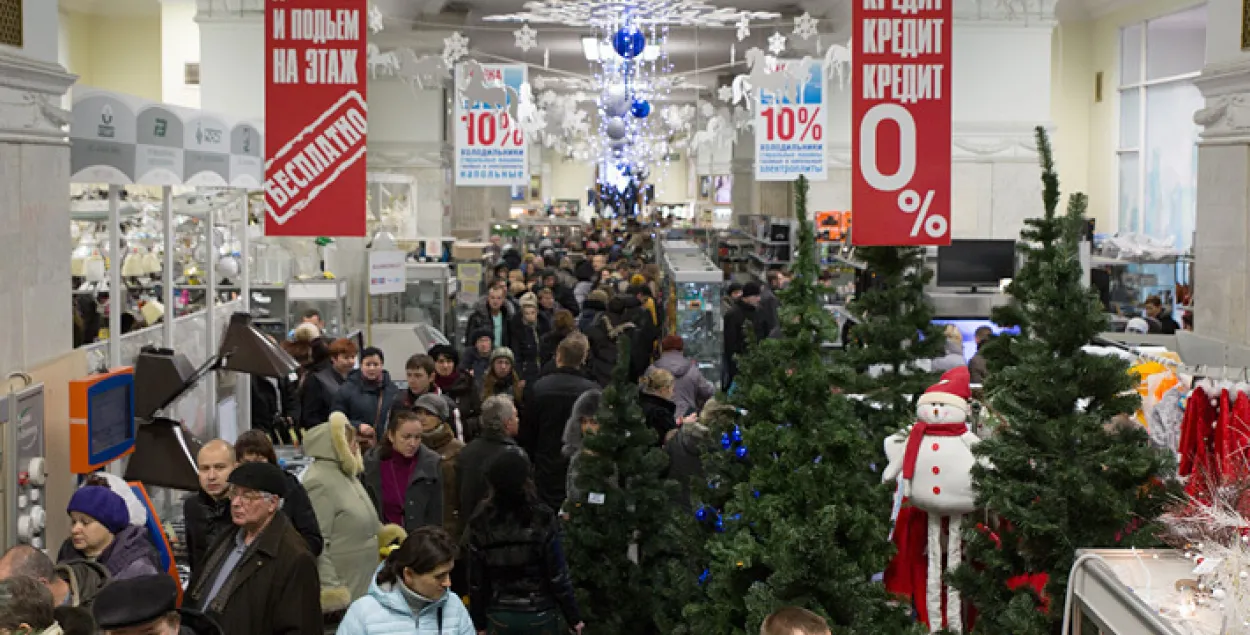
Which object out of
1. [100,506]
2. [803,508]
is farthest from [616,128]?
[803,508]

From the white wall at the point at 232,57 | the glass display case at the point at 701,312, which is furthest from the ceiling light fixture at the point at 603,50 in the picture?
the glass display case at the point at 701,312

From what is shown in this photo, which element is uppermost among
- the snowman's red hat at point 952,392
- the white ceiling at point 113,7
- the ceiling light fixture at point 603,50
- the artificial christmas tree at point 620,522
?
the white ceiling at point 113,7

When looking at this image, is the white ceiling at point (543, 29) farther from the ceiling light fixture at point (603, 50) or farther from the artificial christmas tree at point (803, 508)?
the artificial christmas tree at point (803, 508)

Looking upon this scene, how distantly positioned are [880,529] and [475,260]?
16474 millimetres

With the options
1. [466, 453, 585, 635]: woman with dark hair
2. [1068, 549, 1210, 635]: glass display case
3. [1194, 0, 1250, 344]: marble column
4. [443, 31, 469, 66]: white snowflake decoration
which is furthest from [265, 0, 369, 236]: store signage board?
[443, 31, 469, 66]: white snowflake decoration

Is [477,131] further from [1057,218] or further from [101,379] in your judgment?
[1057,218]

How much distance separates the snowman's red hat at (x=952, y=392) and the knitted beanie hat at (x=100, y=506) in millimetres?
3389

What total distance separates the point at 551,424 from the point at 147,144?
3.02 m

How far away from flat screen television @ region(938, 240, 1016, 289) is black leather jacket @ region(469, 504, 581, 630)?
38.6 feet

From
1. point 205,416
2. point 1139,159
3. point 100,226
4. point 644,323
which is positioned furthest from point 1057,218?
point 1139,159

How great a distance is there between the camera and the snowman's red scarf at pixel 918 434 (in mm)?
6270

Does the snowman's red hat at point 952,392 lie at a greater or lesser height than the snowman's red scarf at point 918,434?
greater

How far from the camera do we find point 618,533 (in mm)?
6801

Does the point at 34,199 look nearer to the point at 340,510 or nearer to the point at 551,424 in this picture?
the point at 340,510
